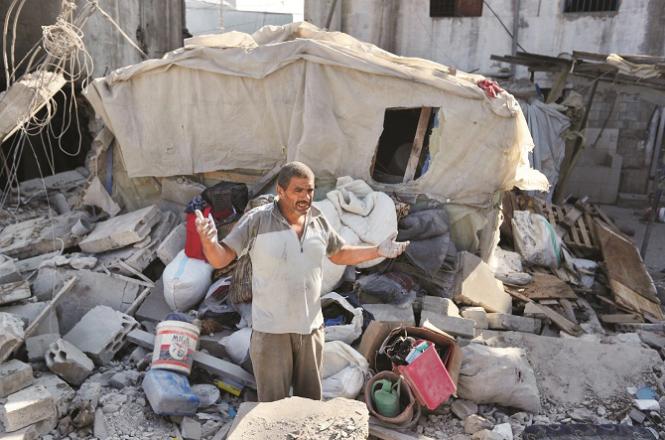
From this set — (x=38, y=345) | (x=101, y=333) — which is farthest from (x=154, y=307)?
(x=38, y=345)

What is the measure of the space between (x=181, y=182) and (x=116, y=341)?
2562mm

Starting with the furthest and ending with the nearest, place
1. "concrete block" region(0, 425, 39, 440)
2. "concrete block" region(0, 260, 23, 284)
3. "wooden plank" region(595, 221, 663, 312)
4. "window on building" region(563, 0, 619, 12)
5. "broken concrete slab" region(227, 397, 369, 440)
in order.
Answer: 1. "window on building" region(563, 0, 619, 12)
2. "wooden plank" region(595, 221, 663, 312)
3. "concrete block" region(0, 260, 23, 284)
4. "concrete block" region(0, 425, 39, 440)
5. "broken concrete slab" region(227, 397, 369, 440)

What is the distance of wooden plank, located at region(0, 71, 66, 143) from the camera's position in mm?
6137

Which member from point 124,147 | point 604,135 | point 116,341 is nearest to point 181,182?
point 124,147

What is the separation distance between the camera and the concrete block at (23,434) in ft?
11.5

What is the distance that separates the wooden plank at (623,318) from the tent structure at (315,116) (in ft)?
5.05

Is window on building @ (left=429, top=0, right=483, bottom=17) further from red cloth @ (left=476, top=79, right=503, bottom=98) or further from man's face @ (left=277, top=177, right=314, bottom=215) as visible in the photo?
man's face @ (left=277, top=177, right=314, bottom=215)

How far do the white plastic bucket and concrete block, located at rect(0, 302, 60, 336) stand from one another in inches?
47.5

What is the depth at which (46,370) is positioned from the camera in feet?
14.1

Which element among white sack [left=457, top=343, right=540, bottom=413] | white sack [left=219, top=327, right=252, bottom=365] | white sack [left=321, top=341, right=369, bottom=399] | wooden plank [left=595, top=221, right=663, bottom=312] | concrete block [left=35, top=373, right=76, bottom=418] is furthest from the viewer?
wooden plank [left=595, top=221, right=663, bottom=312]

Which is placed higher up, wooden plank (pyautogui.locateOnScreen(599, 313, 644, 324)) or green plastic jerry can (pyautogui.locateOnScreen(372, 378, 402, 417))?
green plastic jerry can (pyautogui.locateOnScreen(372, 378, 402, 417))

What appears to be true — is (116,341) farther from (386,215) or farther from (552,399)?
(552,399)

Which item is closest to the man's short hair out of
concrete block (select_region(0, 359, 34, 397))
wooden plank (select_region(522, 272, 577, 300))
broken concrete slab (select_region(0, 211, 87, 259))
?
concrete block (select_region(0, 359, 34, 397))

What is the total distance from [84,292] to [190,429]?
2.26 meters
